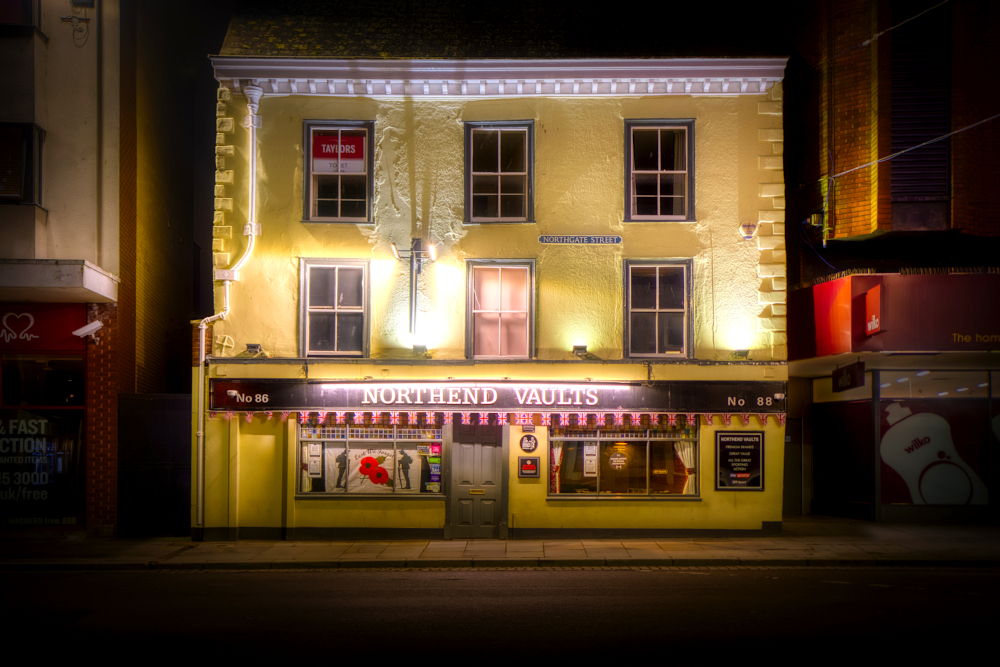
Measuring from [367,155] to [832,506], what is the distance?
14.3 metres

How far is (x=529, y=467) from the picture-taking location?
1426 centimetres

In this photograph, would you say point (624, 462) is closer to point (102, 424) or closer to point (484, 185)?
point (484, 185)

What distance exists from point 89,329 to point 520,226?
939 cm

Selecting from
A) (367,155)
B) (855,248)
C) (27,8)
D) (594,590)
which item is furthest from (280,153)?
(855,248)

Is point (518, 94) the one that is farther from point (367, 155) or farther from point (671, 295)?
point (671, 295)

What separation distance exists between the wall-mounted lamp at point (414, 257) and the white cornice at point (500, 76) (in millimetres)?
3360

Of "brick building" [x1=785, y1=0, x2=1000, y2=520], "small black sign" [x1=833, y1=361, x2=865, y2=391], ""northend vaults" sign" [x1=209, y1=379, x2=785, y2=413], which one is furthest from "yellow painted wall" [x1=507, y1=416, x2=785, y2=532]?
"brick building" [x1=785, y1=0, x2=1000, y2=520]

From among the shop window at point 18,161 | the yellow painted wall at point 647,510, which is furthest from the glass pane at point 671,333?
the shop window at point 18,161

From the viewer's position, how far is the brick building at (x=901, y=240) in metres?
13.6

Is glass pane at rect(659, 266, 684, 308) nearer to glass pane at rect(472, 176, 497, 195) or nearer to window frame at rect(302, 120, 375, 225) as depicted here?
glass pane at rect(472, 176, 497, 195)

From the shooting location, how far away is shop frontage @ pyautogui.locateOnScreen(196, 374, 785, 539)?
13977 mm

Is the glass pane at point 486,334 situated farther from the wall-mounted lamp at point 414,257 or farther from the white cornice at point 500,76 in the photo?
the white cornice at point 500,76

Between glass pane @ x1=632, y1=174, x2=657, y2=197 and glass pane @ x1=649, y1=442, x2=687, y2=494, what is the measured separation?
215 inches

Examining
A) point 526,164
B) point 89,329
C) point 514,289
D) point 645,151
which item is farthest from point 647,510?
point 89,329
